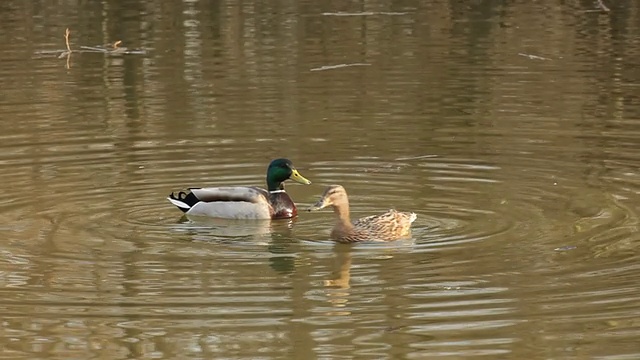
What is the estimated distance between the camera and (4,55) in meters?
24.8

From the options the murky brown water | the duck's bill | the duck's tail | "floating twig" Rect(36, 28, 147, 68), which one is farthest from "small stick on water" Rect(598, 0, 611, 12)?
the duck's tail

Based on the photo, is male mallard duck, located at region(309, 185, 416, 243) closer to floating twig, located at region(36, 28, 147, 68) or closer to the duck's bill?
the duck's bill

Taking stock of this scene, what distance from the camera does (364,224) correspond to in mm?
12992

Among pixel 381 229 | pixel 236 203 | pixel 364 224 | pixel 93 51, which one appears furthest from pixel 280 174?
pixel 93 51

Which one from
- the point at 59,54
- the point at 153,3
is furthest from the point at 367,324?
the point at 153,3

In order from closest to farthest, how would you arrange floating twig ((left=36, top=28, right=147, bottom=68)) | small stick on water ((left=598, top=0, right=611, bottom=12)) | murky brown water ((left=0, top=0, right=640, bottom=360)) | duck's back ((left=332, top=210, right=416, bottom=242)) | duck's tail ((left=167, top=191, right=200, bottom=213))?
murky brown water ((left=0, top=0, right=640, bottom=360)) < duck's back ((left=332, top=210, right=416, bottom=242)) < duck's tail ((left=167, top=191, right=200, bottom=213)) < floating twig ((left=36, top=28, right=147, bottom=68)) < small stick on water ((left=598, top=0, right=611, bottom=12))

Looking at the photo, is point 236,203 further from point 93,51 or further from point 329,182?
point 93,51

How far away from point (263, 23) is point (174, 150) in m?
11.8

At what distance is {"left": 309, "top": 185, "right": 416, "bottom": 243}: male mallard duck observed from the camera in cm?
1275

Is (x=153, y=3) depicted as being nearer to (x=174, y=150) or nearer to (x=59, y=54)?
(x=59, y=54)

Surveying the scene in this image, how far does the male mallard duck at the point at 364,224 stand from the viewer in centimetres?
1275

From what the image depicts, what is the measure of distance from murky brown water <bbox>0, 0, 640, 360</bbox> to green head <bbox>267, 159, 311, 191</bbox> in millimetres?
462

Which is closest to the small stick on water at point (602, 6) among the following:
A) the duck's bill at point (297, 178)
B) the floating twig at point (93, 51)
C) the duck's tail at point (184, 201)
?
the floating twig at point (93, 51)

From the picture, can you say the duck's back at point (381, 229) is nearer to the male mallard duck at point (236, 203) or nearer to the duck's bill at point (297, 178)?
the male mallard duck at point (236, 203)
